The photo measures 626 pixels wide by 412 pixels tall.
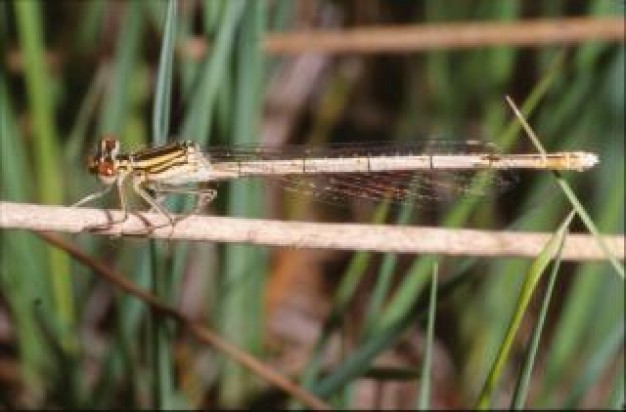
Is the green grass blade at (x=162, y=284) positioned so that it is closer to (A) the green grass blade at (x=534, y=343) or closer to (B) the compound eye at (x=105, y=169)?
(B) the compound eye at (x=105, y=169)

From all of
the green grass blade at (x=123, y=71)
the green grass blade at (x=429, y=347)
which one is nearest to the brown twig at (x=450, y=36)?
the green grass blade at (x=123, y=71)

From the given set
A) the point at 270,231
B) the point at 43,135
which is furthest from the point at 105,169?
the point at 270,231

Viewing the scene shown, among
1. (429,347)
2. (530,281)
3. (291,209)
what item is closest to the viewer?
(530,281)

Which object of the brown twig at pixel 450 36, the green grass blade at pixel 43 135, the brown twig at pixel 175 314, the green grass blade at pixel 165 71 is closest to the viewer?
the green grass blade at pixel 165 71

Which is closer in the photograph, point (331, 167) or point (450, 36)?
point (331, 167)

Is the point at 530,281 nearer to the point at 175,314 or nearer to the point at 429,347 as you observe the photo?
the point at 429,347

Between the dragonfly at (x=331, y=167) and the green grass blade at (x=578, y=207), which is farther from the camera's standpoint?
the dragonfly at (x=331, y=167)
